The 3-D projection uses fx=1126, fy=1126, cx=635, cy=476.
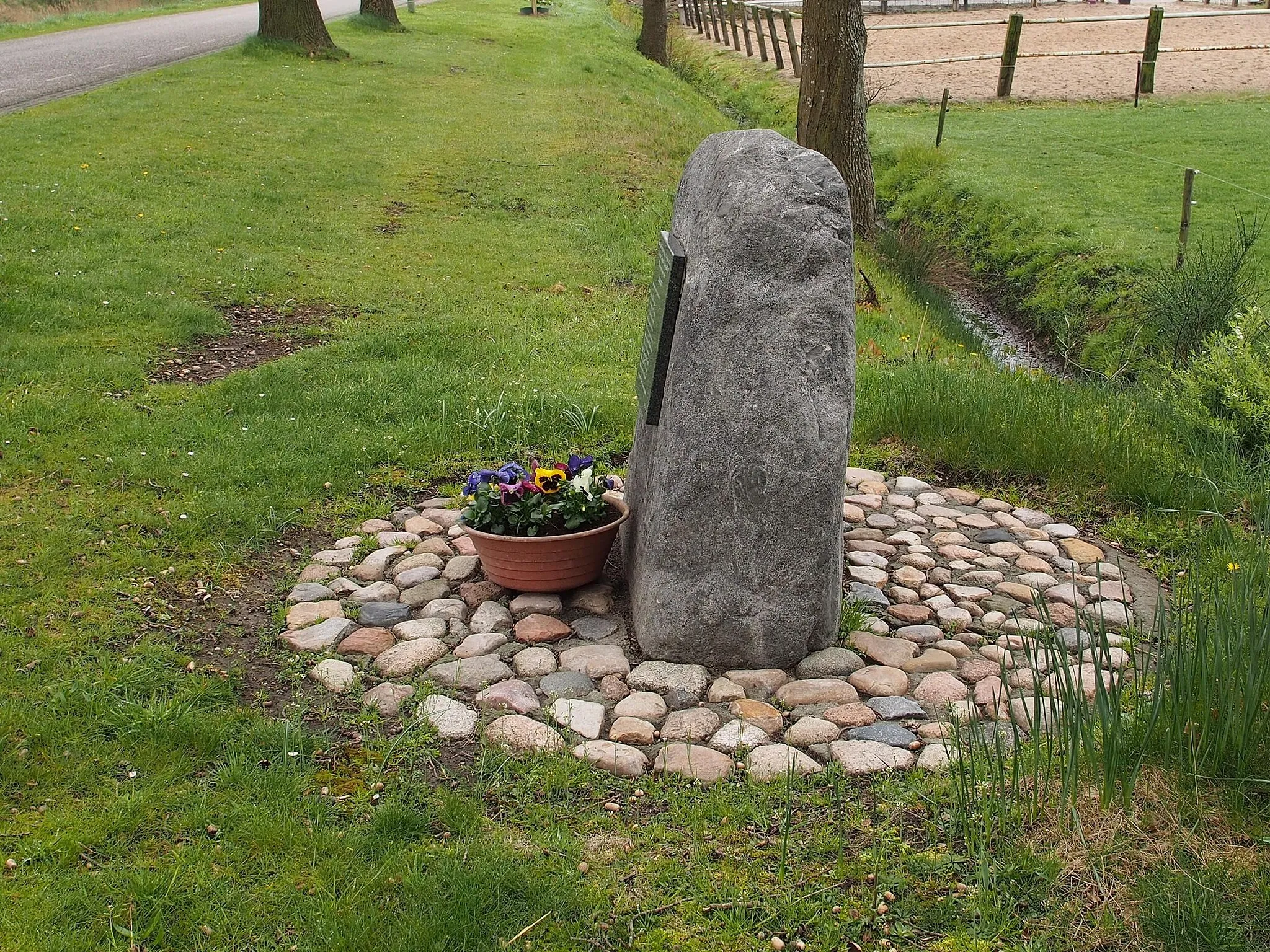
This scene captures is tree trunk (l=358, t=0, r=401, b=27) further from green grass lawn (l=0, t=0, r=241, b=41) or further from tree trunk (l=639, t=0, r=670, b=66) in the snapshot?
green grass lawn (l=0, t=0, r=241, b=41)

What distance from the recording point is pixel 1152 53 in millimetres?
21953

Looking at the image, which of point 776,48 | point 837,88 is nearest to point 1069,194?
point 837,88

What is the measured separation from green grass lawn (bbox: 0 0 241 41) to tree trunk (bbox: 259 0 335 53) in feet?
25.9

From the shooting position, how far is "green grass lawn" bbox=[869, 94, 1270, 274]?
1256cm

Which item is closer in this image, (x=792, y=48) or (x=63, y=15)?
(x=792, y=48)

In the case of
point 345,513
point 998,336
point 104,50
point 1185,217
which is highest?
point 104,50

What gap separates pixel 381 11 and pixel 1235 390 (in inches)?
926

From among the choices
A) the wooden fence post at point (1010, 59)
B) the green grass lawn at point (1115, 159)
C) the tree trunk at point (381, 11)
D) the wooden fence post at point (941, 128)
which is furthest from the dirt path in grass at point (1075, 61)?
the tree trunk at point (381, 11)

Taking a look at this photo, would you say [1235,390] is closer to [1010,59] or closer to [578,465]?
[578,465]

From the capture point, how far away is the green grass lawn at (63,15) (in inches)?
1013

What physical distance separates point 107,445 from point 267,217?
5.66 meters

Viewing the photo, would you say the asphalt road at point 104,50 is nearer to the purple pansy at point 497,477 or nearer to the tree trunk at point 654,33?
the tree trunk at point 654,33

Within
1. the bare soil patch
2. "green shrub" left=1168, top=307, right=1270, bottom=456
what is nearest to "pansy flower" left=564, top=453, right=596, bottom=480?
the bare soil patch

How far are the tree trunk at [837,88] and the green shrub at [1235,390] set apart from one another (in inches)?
233
